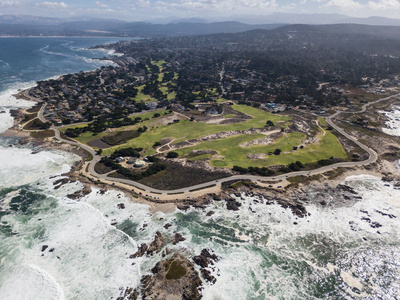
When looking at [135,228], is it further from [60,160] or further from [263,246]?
[60,160]

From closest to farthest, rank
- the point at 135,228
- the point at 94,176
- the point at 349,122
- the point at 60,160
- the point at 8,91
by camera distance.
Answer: the point at 135,228, the point at 94,176, the point at 60,160, the point at 349,122, the point at 8,91

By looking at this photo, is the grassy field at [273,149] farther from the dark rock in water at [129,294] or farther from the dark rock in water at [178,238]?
the dark rock in water at [129,294]

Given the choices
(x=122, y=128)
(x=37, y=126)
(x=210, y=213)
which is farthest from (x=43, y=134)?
(x=210, y=213)

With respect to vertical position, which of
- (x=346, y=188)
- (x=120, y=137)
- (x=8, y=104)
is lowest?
(x=346, y=188)

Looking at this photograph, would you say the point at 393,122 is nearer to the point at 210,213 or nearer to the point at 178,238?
the point at 210,213

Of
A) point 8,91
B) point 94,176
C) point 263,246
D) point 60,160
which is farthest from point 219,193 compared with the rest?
point 8,91

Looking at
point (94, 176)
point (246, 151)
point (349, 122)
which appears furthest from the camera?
point (349, 122)

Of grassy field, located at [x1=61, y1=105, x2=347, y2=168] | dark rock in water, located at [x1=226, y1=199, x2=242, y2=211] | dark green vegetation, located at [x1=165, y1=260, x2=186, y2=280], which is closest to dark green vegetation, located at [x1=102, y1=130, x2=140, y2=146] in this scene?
Result: grassy field, located at [x1=61, y1=105, x2=347, y2=168]

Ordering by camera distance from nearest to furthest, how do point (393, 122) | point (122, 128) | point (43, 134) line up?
point (43, 134) → point (122, 128) → point (393, 122)
